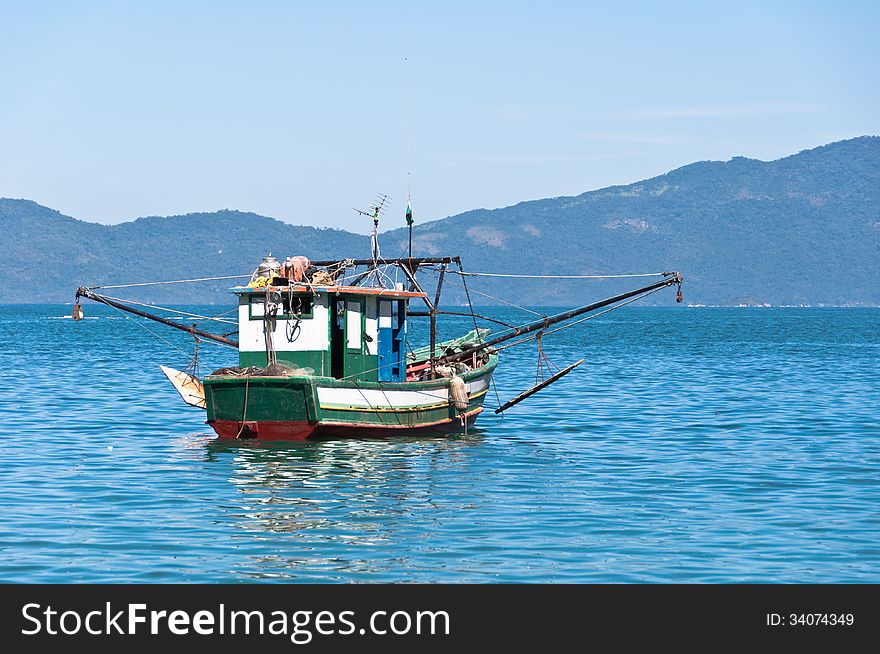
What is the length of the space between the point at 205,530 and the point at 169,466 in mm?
8227

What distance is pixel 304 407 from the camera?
31.4 meters

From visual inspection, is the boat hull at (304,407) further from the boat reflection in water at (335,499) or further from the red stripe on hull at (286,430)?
the boat reflection in water at (335,499)

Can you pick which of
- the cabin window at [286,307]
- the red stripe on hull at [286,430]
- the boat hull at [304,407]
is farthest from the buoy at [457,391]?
the cabin window at [286,307]

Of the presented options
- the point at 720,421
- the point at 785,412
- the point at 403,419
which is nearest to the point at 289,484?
the point at 403,419

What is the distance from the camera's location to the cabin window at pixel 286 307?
32.7 meters

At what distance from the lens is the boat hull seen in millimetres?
31359

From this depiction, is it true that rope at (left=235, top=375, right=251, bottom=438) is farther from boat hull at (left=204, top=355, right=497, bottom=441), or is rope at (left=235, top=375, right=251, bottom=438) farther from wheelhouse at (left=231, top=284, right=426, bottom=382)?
wheelhouse at (left=231, top=284, right=426, bottom=382)

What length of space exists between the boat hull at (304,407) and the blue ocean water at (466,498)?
1.45 ft

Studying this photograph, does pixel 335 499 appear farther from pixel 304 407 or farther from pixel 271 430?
pixel 271 430

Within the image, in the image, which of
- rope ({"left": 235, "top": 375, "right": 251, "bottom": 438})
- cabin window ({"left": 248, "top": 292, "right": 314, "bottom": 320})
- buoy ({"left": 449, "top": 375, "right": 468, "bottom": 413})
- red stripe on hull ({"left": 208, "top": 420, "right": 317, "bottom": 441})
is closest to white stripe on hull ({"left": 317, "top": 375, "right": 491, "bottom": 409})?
buoy ({"left": 449, "top": 375, "right": 468, "bottom": 413})

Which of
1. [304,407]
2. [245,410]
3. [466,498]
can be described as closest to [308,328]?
[304,407]

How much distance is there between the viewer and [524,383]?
58.8 m

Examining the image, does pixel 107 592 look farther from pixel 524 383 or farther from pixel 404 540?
pixel 524 383

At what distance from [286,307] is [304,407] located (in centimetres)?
278
